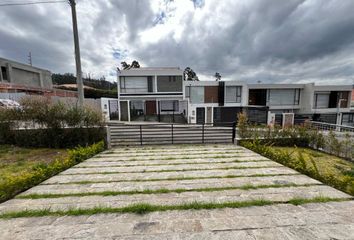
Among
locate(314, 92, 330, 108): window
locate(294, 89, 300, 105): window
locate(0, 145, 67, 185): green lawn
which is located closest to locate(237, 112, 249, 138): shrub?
locate(0, 145, 67, 185): green lawn

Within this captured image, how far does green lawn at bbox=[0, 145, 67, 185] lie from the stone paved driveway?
1641mm

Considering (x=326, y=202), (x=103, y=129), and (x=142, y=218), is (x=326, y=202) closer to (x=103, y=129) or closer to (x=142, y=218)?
(x=142, y=218)

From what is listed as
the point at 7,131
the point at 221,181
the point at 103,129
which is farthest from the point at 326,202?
the point at 7,131

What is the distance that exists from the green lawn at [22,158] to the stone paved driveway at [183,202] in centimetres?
164

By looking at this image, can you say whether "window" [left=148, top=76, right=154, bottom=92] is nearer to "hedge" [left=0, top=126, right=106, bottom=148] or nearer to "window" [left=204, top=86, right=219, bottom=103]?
"window" [left=204, top=86, right=219, bottom=103]

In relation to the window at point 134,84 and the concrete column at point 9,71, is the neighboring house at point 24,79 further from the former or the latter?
the window at point 134,84

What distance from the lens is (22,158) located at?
5496 millimetres

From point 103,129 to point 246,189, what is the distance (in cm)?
620

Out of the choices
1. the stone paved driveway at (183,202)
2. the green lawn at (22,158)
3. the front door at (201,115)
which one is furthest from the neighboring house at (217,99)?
the stone paved driveway at (183,202)

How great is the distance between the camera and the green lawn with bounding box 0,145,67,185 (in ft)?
14.5

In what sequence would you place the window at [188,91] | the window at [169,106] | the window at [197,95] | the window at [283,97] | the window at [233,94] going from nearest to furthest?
the window at [188,91] → the window at [197,95] → the window at [233,94] → the window at [169,106] → the window at [283,97]

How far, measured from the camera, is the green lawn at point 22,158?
4412mm

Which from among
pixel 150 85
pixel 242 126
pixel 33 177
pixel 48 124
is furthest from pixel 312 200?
pixel 150 85

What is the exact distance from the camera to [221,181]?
133 inches
